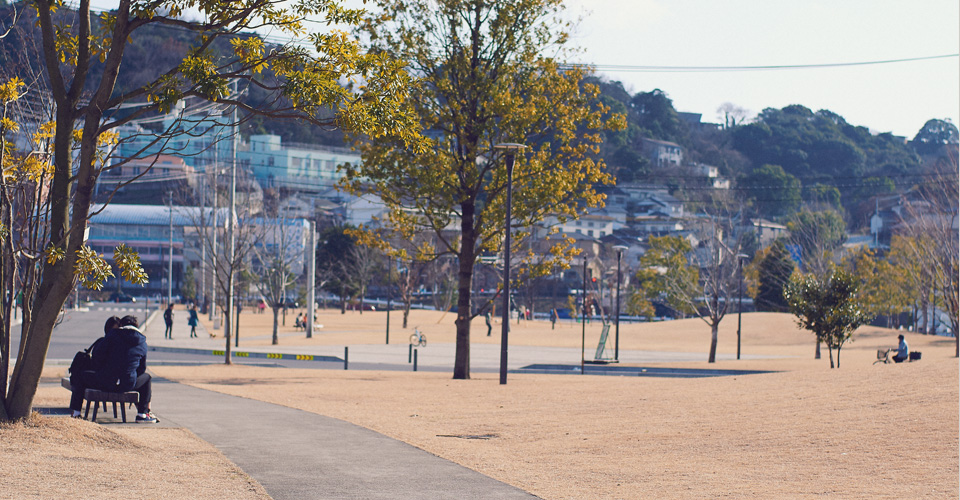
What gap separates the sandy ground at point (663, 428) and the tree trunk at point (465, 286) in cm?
99

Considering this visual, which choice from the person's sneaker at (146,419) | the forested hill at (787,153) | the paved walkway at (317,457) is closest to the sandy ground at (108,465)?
the paved walkway at (317,457)

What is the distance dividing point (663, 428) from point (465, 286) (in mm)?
11770

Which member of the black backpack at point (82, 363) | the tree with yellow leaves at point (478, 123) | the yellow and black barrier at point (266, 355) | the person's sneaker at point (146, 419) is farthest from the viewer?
the yellow and black barrier at point (266, 355)

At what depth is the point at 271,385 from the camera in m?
Answer: 21.0

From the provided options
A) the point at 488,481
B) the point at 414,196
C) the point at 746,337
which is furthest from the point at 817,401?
the point at 746,337

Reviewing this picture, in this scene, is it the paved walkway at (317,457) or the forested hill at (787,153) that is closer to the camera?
the paved walkway at (317,457)

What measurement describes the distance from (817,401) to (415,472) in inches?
331

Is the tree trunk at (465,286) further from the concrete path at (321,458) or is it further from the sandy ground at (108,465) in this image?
the sandy ground at (108,465)

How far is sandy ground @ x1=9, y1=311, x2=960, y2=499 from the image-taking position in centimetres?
905

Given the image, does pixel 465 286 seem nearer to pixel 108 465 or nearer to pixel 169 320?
pixel 108 465

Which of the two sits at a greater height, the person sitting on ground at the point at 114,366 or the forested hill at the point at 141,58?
the forested hill at the point at 141,58

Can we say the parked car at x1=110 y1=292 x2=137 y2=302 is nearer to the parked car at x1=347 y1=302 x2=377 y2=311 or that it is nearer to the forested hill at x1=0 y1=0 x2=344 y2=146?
the forested hill at x1=0 y1=0 x2=344 y2=146

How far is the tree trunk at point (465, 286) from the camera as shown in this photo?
79.8 ft

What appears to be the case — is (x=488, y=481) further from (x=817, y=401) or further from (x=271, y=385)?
(x=271, y=385)
